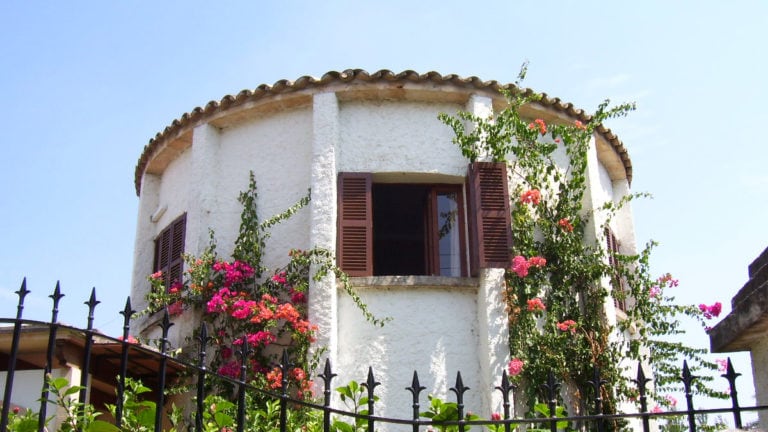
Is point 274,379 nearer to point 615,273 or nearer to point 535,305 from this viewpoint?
point 535,305

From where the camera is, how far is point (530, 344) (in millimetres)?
9805

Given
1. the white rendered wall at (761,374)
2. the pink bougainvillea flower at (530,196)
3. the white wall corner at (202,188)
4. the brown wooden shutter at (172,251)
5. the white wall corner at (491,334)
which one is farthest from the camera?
the brown wooden shutter at (172,251)

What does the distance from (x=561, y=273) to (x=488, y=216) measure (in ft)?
3.52

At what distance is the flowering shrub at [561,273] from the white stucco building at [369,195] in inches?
9.7

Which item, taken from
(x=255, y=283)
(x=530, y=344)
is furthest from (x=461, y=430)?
(x=255, y=283)

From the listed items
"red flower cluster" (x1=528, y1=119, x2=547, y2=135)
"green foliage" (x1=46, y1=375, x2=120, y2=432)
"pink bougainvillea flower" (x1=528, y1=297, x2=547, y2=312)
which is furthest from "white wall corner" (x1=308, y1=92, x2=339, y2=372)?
"green foliage" (x1=46, y1=375, x2=120, y2=432)

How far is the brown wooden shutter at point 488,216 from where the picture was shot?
404 inches

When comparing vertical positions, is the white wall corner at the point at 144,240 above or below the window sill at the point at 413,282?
above

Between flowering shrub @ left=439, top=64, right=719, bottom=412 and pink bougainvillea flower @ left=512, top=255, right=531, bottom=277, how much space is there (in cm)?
1

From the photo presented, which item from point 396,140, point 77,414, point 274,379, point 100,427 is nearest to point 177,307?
point 274,379

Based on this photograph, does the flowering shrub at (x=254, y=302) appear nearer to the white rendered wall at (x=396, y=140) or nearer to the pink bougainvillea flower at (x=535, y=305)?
the white rendered wall at (x=396, y=140)

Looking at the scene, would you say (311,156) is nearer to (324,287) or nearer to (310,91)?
(310,91)

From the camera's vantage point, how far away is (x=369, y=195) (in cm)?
1054

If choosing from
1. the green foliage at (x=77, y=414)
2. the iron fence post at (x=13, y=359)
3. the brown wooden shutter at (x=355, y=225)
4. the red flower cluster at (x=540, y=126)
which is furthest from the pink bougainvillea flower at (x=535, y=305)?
the iron fence post at (x=13, y=359)
